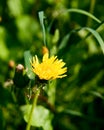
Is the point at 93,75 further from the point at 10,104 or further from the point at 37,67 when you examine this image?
the point at 37,67

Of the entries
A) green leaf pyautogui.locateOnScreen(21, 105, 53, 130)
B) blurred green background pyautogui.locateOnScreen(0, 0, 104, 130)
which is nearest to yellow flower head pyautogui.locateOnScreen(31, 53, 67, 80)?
green leaf pyautogui.locateOnScreen(21, 105, 53, 130)

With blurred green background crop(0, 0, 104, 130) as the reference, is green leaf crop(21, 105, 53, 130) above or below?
below

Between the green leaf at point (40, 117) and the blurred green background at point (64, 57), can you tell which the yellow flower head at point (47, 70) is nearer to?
the green leaf at point (40, 117)

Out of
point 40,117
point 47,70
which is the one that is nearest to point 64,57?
point 40,117

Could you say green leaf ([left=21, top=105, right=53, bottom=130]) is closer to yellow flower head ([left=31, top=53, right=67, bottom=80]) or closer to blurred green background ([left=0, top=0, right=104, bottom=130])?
blurred green background ([left=0, top=0, right=104, bottom=130])

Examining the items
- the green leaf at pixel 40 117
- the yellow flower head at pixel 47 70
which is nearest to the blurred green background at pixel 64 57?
the green leaf at pixel 40 117

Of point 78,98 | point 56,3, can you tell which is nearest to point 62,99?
point 78,98
